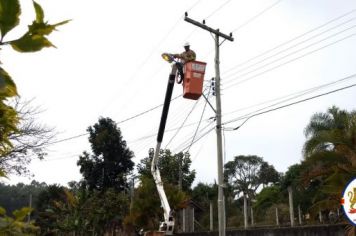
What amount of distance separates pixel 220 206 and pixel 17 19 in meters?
13.6

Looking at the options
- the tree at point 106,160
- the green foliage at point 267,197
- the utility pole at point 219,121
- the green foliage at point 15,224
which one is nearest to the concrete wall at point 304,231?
the utility pole at point 219,121

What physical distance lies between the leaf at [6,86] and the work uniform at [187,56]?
12021mm

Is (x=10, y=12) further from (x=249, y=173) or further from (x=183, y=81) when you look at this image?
(x=249, y=173)

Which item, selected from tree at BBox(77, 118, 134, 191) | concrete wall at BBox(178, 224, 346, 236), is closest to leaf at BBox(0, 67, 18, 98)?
concrete wall at BBox(178, 224, 346, 236)

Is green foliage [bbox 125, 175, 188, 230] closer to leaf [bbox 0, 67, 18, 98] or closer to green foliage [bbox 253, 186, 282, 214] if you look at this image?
leaf [bbox 0, 67, 18, 98]

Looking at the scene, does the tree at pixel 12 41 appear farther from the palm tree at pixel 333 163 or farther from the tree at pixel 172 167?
the tree at pixel 172 167

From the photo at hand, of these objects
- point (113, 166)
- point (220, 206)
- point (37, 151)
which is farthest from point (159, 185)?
point (113, 166)

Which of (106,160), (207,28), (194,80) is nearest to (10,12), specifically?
(194,80)

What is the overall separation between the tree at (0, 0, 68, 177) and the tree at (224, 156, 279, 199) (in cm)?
6272

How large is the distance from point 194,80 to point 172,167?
1693 cm

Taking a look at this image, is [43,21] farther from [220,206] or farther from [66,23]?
[220,206]

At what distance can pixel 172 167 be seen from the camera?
29.7 m

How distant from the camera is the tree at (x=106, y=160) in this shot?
34.9 metres

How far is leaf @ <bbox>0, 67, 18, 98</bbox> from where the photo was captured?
173 cm
